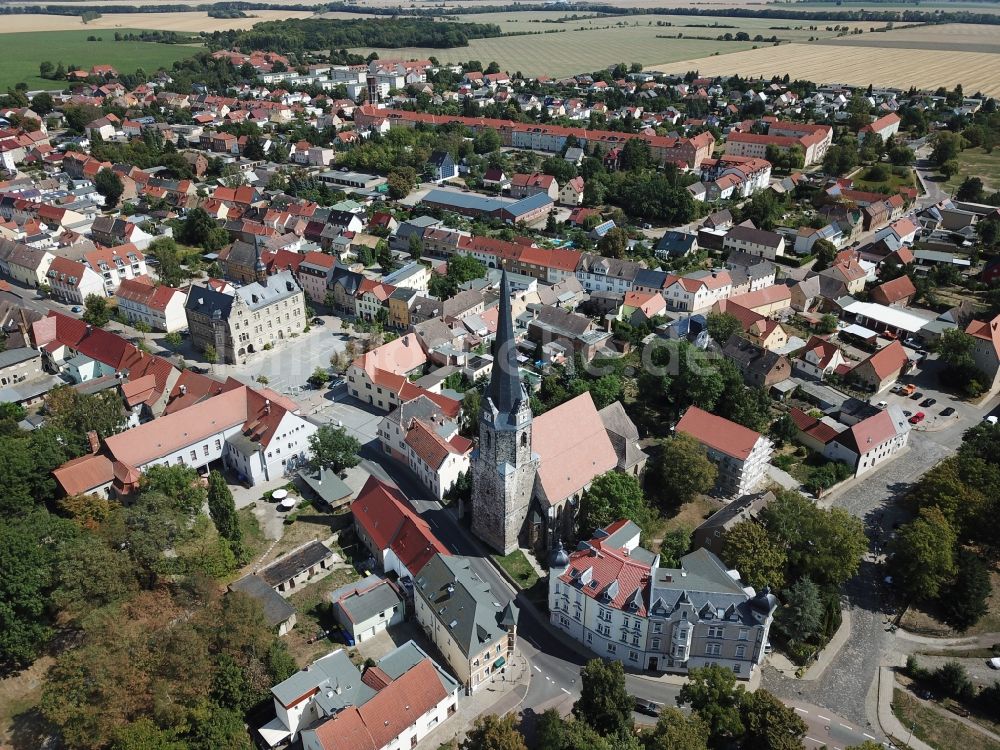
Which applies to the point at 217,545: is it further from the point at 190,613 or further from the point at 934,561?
the point at 934,561

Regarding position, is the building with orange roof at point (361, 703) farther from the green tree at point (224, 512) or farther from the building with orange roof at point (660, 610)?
the green tree at point (224, 512)

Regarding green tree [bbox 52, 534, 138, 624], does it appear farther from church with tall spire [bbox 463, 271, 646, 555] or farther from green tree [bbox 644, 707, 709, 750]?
green tree [bbox 644, 707, 709, 750]

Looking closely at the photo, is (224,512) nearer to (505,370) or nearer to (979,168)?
(505,370)

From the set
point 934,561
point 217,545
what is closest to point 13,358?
point 217,545

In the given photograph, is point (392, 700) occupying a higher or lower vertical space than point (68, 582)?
lower

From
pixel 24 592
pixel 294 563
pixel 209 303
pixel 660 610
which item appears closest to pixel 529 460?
pixel 660 610

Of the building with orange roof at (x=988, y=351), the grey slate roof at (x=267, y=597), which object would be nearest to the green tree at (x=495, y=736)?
the grey slate roof at (x=267, y=597)
